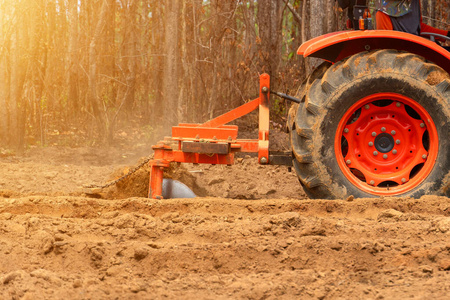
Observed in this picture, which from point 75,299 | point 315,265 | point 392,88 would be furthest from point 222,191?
point 75,299

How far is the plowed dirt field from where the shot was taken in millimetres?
2807

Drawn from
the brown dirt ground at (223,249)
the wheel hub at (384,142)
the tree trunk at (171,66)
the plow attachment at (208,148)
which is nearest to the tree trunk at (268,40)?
the tree trunk at (171,66)

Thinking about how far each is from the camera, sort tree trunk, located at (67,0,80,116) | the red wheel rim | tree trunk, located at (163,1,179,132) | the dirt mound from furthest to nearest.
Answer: tree trunk, located at (67,0,80,116) < tree trunk, located at (163,1,179,132) < the red wheel rim < the dirt mound

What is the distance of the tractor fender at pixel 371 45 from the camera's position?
4.24 m

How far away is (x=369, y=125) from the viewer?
447 cm

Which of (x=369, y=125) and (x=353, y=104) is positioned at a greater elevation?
(x=353, y=104)

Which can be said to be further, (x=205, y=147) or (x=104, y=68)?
(x=104, y=68)

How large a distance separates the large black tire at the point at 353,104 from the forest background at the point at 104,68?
3.22 meters

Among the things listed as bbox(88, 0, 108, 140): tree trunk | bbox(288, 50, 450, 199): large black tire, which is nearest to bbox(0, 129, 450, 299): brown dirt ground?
bbox(288, 50, 450, 199): large black tire

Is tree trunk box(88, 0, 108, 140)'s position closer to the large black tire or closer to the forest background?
the forest background

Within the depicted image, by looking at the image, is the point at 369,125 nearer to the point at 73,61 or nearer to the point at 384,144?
the point at 384,144

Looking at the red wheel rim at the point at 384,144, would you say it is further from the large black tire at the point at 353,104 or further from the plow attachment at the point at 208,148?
the plow attachment at the point at 208,148

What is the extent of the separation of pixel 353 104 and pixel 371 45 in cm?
53

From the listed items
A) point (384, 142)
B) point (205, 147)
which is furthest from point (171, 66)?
point (384, 142)
